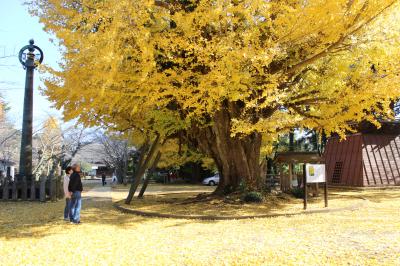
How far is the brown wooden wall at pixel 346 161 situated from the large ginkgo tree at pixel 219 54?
34.0ft

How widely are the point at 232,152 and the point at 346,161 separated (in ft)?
40.6

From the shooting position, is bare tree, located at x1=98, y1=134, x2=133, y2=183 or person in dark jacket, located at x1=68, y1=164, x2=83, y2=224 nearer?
person in dark jacket, located at x1=68, y1=164, x2=83, y2=224

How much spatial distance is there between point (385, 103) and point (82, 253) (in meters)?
9.17

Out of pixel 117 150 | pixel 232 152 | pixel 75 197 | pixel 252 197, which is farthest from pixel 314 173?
pixel 117 150

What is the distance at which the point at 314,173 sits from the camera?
1121 centimetres

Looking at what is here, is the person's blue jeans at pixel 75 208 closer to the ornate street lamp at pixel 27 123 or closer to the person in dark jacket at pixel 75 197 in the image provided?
the person in dark jacket at pixel 75 197

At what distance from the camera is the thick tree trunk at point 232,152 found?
12516 millimetres

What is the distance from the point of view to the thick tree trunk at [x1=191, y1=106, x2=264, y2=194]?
1252 centimetres

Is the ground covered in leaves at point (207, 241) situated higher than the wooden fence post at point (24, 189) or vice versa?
the wooden fence post at point (24, 189)

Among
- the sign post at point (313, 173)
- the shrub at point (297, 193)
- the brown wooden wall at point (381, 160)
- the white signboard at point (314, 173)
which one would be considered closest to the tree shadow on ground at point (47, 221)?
the sign post at point (313, 173)

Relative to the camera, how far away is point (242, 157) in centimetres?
1266

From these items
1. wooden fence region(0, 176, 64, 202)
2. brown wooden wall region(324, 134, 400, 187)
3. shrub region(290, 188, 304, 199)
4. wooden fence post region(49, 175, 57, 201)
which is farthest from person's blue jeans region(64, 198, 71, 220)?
brown wooden wall region(324, 134, 400, 187)

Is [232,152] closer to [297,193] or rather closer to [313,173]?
[313,173]

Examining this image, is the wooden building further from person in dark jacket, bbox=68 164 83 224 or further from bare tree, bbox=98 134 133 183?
bare tree, bbox=98 134 133 183
